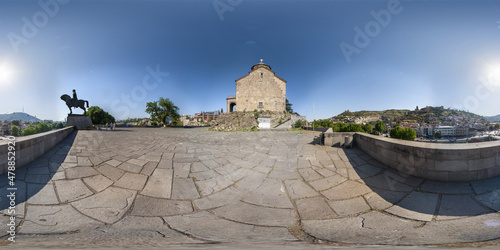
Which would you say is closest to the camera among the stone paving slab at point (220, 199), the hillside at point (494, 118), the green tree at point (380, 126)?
the stone paving slab at point (220, 199)

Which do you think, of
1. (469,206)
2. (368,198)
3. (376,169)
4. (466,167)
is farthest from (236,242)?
(466,167)

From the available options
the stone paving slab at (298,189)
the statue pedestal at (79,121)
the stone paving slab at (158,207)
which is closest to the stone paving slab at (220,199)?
the stone paving slab at (158,207)

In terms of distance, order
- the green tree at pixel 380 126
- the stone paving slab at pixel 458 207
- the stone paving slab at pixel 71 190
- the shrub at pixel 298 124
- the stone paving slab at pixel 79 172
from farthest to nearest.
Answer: the shrub at pixel 298 124
the green tree at pixel 380 126
the stone paving slab at pixel 79 172
the stone paving slab at pixel 71 190
the stone paving slab at pixel 458 207

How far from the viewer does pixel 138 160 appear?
12.1 feet

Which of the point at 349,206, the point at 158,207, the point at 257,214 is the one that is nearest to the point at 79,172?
the point at 158,207

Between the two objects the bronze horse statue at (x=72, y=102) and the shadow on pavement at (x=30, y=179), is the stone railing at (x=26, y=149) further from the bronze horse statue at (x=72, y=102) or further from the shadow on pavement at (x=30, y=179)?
the bronze horse statue at (x=72, y=102)

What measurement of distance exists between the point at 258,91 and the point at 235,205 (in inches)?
962

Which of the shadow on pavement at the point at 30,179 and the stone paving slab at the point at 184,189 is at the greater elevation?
the shadow on pavement at the point at 30,179

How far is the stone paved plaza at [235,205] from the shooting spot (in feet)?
5.81

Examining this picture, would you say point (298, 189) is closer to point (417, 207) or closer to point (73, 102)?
point (417, 207)

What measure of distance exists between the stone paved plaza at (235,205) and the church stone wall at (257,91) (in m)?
22.5

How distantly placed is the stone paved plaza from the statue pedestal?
7.02 meters

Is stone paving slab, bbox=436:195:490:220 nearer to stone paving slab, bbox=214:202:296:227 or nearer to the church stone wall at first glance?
stone paving slab, bbox=214:202:296:227

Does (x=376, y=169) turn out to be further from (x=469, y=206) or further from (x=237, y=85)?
(x=237, y=85)
